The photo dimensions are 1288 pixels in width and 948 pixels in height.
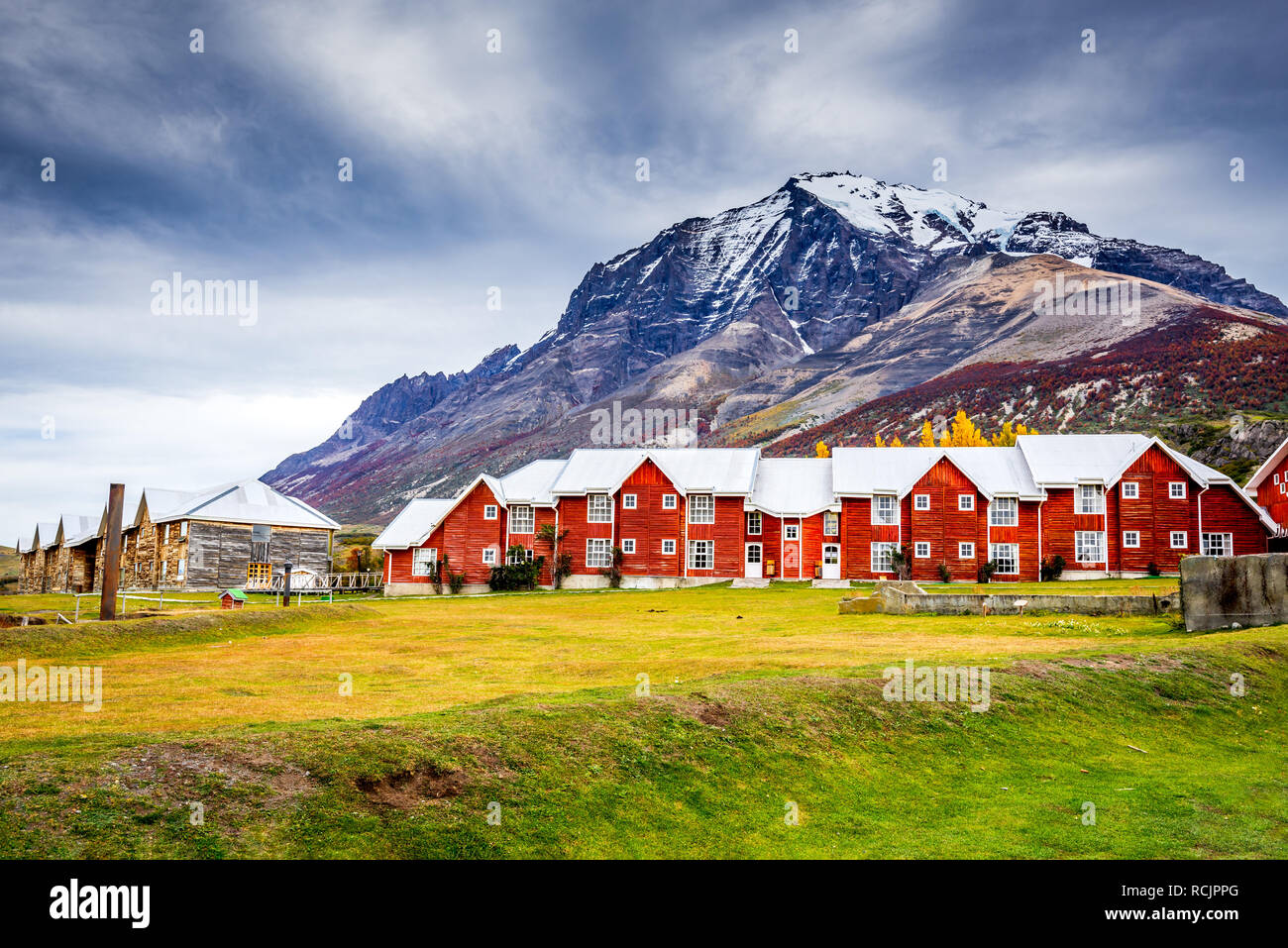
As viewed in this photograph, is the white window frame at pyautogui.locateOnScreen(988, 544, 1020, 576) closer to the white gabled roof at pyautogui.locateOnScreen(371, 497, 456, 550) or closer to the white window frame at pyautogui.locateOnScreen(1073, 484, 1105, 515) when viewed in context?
the white window frame at pyautogui.locateOnScreen(1073, 484, 1105, 515)

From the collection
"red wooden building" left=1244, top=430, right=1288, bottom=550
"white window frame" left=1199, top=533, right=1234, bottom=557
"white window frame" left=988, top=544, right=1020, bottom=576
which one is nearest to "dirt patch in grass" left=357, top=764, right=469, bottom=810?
"white window frame" left=988, top=544, right=1020, bottom=576

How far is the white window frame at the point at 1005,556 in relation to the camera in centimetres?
6284

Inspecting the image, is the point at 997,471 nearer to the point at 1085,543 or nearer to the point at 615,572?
the point at 1085,543

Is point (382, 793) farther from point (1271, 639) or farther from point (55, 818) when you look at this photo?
point (1271, 639)

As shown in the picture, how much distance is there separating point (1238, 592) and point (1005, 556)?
36.0 metres

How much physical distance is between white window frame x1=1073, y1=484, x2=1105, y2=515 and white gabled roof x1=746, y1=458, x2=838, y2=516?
56.7 ft

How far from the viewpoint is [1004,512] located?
2502 inches

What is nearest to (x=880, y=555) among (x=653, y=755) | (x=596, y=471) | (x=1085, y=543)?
(x=1085, y=543)

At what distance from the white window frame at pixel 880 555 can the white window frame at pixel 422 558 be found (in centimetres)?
3413

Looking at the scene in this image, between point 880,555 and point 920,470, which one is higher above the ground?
point 920,470

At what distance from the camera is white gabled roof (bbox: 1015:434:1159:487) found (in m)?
62.9

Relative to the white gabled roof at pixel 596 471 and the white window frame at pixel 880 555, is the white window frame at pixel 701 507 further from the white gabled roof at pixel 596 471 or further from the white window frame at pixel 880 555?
the white window frame at pixel 880 555
